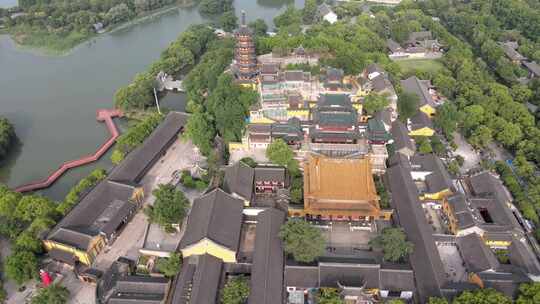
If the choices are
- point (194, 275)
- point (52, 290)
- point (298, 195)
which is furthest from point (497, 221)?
A: point (52, 290)

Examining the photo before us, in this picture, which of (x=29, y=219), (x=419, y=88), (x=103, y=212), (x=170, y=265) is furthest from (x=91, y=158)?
(x=419, y=88)

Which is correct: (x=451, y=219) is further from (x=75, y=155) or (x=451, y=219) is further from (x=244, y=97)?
(x=75, y=155)

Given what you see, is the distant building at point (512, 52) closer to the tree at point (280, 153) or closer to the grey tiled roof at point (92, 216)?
the tree at point (280, 153)

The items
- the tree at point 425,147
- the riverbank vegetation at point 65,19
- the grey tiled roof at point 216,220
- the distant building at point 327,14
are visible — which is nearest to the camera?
the grey tiled roof at point 216,220

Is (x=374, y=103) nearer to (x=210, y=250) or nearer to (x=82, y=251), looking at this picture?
(x=210, y=250)

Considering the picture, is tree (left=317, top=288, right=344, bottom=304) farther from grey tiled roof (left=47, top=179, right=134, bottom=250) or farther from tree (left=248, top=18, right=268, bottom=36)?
tree (left=248, top=18, right=268, bottom=36)

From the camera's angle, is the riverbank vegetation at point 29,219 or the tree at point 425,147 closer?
the riverbank vegetation at point 29,219

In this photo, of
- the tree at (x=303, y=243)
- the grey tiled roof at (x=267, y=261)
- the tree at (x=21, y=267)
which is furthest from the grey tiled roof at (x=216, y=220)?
the tree at (x=21, y=267)
